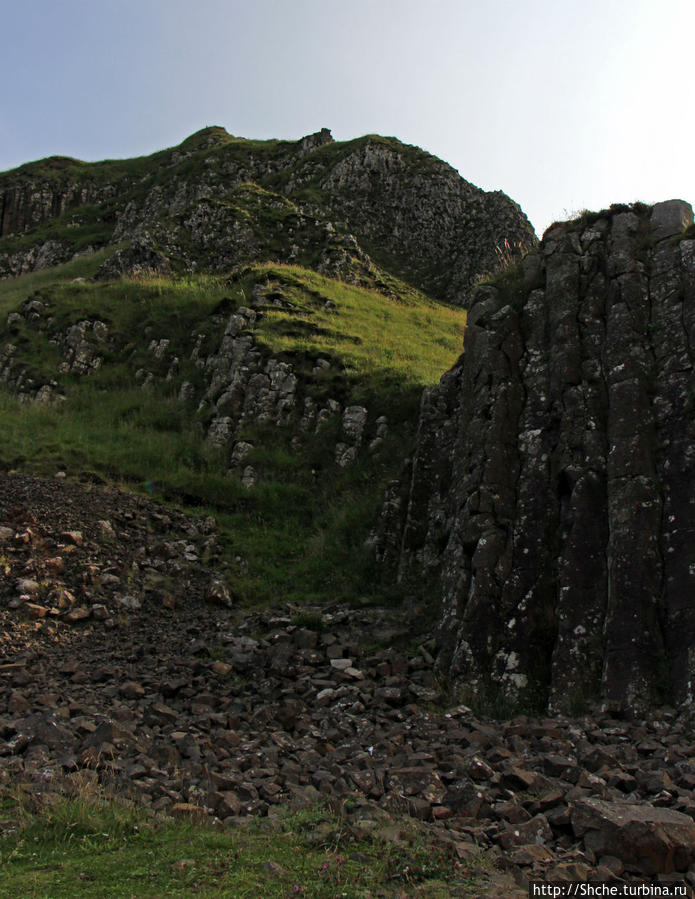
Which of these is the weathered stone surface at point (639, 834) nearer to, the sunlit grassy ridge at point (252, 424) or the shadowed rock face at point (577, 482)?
the shadowed rock face at point (577, 482)

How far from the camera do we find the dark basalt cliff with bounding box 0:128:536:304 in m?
36.7

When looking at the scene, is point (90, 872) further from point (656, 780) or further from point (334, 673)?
point (334, 673)

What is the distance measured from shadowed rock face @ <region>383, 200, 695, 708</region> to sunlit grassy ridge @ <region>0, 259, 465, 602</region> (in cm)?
309

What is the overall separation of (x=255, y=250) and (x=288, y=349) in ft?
49.1

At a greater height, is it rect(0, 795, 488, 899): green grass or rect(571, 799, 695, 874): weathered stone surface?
rect(571, 799, 695, 874): weathered stone surface

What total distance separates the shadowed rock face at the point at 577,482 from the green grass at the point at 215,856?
4.40 m

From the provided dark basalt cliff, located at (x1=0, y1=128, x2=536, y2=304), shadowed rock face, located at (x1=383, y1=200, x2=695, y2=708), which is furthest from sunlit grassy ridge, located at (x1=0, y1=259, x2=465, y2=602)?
dark basalt cliff, located at (x1=0, y1=128, x2=536, y2=304)

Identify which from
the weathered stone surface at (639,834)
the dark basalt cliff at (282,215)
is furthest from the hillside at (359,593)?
the dark basalt cliff at (282,215)

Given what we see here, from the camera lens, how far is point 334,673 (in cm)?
1065

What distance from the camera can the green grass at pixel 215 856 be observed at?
15.6 feet

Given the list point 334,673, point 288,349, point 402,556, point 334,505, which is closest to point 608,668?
point 334,673

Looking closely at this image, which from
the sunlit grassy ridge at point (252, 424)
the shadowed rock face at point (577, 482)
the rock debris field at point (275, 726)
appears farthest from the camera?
the sunlit grassy ridge at point (252, 424)

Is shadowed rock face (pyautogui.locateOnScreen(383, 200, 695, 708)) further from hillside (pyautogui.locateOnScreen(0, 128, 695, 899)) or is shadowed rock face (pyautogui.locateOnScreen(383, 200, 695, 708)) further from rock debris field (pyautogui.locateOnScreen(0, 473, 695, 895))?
rock debris field (pyautogui.locateOnScreen(0, 473, 695, 895))

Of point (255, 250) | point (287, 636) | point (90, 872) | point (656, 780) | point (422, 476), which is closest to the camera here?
point (90, 872)
